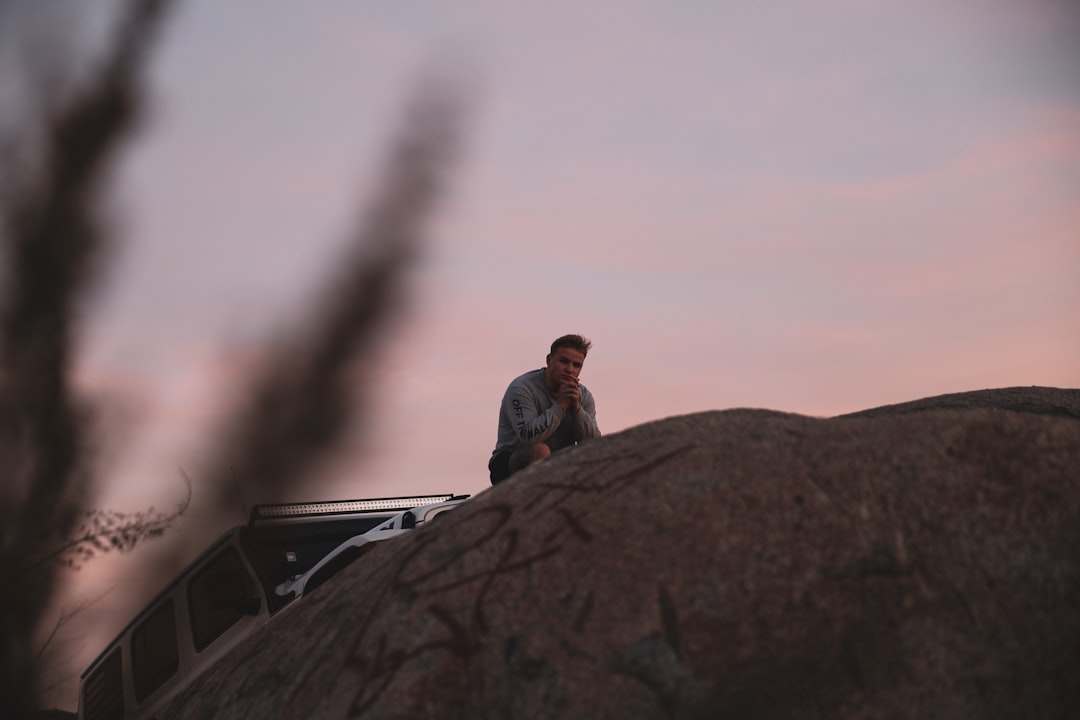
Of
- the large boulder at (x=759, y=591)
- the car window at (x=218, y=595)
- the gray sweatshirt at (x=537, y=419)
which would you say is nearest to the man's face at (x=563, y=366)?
the gray sweatshirt at (x=537, y=419)

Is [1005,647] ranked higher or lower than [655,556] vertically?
lower

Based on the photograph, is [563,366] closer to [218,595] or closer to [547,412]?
[547,412]

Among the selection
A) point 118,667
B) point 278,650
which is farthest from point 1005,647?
point 118,667

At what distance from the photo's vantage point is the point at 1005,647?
3.91 meters

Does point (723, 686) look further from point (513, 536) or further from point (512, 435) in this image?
point (512, 435)

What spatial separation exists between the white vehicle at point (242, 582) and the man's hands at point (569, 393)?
1.09m

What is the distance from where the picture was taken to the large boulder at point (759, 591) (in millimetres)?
3818

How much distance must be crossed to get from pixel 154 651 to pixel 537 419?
14.0 feet

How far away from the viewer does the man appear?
770cm

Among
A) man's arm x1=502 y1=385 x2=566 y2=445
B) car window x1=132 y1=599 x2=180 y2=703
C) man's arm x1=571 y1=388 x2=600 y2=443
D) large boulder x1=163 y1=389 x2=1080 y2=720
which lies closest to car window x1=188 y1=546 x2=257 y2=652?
car window x1=132 y1=599 x2=180 y2=703

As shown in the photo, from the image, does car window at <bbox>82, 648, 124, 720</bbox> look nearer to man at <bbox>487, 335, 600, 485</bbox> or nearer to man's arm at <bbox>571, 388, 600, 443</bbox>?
man at <bbox>487, 335, 600, 485</bbox>

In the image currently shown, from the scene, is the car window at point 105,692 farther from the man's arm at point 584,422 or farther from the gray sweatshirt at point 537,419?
the man's arm at point 584,422

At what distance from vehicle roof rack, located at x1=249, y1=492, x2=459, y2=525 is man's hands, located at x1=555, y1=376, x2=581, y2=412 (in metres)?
1.61

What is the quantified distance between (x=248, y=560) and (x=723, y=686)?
540 cm
